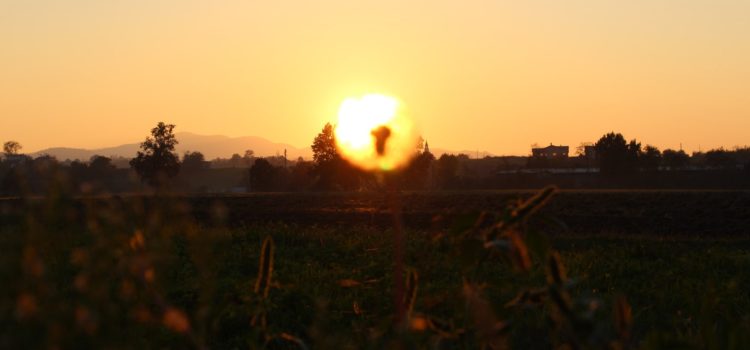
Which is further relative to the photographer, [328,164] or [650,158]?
[650,158]

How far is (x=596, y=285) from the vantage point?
33.3 ft

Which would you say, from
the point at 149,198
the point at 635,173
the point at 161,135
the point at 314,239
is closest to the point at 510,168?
the point at 635,173

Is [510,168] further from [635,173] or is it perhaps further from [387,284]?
[387,284]

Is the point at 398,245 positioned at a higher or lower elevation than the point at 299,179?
lower

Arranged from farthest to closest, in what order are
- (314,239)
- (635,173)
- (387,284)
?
(635,173) < (314,239) < (387,284)

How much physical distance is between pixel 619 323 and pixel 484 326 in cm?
27

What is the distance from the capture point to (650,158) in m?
86.4

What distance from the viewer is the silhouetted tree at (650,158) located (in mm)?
85250

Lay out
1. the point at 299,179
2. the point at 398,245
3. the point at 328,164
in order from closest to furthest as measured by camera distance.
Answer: the point at 398,245
the point at 328,164
the point at 299,179

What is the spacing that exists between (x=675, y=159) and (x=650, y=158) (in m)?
7.09

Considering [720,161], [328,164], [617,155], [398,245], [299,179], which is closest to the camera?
[398,245]

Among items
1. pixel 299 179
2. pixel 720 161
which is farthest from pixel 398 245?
pixel 720 161

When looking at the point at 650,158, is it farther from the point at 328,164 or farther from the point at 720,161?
the point at 328,164

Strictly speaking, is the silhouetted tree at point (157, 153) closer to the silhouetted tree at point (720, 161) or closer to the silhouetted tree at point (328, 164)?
the silhouetted tree at point (328, 164)
